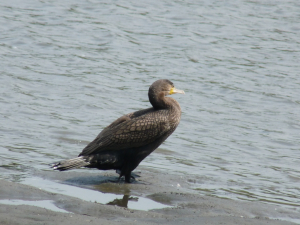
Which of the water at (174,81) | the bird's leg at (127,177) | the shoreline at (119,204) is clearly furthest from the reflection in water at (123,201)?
the water at (174,81)

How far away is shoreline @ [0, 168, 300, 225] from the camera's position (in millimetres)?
5277

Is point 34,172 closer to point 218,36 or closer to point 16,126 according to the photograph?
point 16,126

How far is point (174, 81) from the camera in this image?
13.1m

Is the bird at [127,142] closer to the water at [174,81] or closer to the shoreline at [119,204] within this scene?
the shoreline at [119,204]

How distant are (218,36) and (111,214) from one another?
11761 mm

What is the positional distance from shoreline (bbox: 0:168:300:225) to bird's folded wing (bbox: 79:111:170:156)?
1.50 feet

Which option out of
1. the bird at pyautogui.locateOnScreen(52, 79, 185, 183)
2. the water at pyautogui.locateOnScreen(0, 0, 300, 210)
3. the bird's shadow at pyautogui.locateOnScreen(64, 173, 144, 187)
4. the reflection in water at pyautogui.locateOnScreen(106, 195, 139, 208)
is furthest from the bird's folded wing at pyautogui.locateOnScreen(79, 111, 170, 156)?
the water at pyautogui.locateOnScreen(0, 0, 300, 210)

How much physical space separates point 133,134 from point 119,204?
1.07 metres

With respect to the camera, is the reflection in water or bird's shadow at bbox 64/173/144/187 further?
bird's shadow at bbox 64/173/144/187

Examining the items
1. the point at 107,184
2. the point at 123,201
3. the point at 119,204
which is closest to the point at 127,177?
the point at 107,184

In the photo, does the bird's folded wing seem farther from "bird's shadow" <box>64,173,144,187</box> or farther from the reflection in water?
the reflection in water

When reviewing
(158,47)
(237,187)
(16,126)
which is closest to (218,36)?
(158,47)

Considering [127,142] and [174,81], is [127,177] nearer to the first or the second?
[127,142]

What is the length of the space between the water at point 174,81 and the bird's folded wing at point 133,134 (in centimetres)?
89
